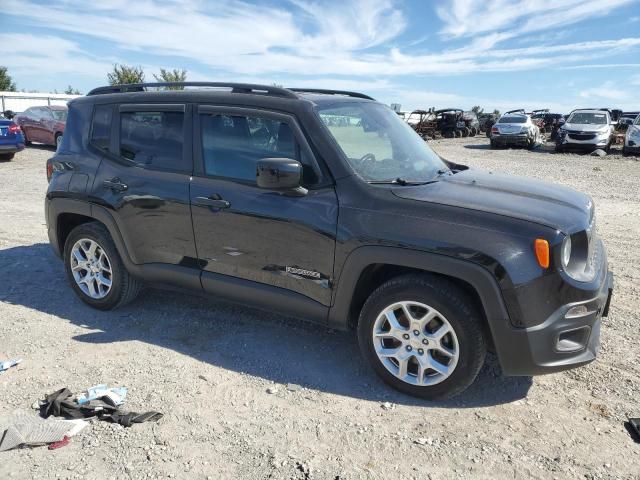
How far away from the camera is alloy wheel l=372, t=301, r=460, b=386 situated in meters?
3.17

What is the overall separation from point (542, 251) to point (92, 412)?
273cm

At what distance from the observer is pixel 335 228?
132 inches

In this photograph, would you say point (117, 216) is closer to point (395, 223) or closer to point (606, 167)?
point (395, 223)

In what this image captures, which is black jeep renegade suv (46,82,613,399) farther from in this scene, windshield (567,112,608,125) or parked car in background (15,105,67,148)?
windshield (567,112,608,125)

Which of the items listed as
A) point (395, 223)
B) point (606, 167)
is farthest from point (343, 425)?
point (606, 167)

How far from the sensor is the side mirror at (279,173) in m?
3.30

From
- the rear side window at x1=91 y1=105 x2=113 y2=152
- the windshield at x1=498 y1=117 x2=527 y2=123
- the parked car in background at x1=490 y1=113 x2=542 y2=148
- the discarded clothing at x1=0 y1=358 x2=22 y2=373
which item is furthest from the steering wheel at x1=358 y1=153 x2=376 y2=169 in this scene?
the windshield at x1=498 y1=117 x2=527 y2=123

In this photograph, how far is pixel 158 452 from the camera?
2799mm

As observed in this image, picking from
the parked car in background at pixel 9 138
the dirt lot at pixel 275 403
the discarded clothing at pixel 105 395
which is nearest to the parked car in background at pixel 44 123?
the parked car in background at pixel 9 138

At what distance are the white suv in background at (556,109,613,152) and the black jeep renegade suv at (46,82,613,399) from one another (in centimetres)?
1988

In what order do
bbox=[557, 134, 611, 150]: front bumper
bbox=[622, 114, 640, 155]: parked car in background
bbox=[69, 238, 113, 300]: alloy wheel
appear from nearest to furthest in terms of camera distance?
bbox=[69, 238, 113, 300]: alloy wheel
bbox=[622, 114, 640, 155]: parked car in background
bbox=[557, 134, 611, 150]: front bumper

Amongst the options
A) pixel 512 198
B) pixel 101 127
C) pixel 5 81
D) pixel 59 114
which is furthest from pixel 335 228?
pixel 5 81

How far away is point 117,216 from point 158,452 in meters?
2.15

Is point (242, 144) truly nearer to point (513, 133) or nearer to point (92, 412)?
point (92, 412)
